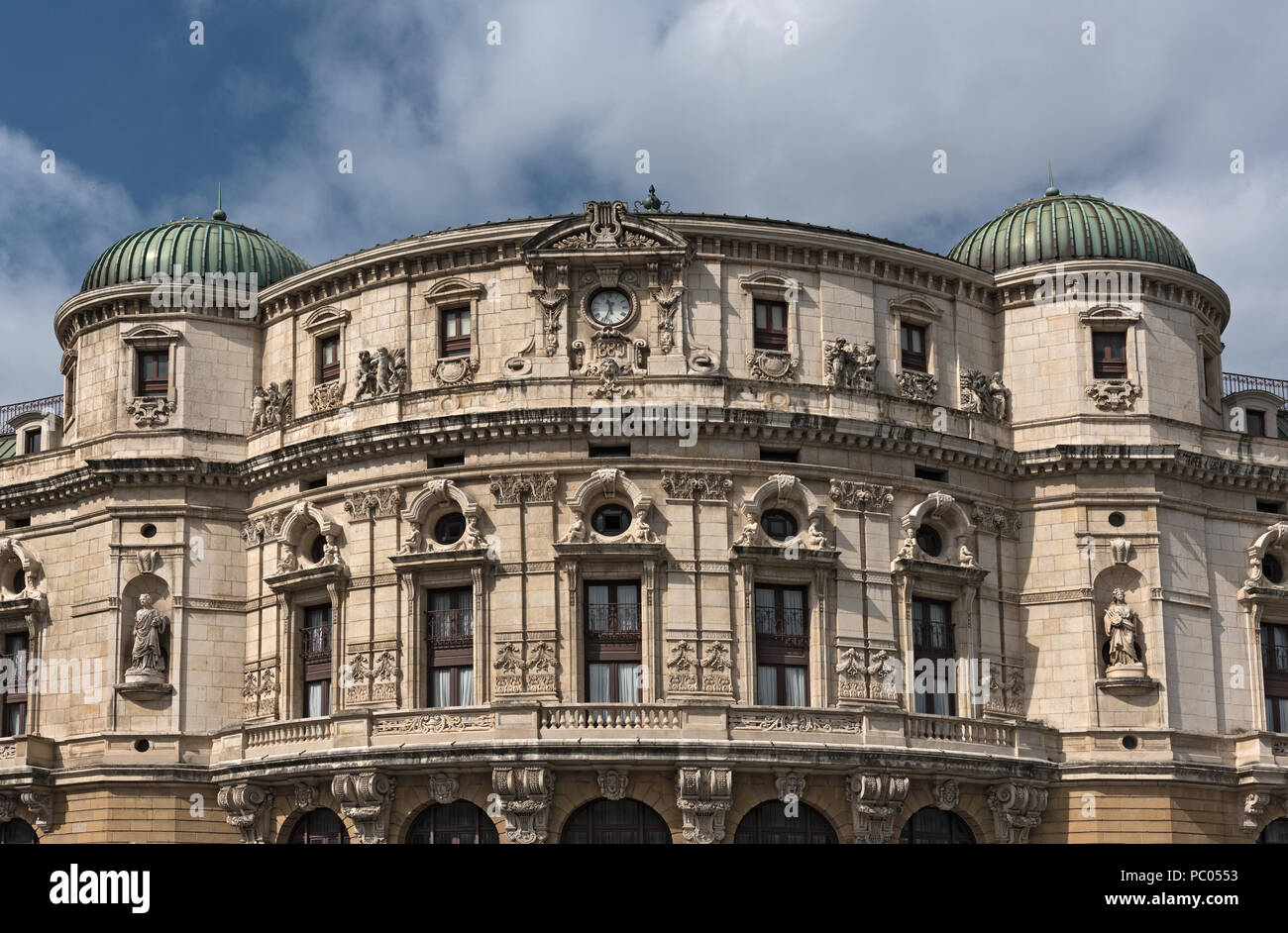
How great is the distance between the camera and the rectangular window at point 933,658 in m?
54.9

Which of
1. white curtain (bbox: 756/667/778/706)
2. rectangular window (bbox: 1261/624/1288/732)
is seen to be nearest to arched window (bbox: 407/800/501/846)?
white curtain (bbox: 756/667/778/706)

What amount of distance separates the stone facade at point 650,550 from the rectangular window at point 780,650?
23cm

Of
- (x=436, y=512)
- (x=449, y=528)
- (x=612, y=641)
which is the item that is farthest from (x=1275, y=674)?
(x=436, y=512)

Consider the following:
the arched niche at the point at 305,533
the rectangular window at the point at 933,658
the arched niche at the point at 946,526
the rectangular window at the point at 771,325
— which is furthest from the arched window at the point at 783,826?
the arched niche at the point at 305,533

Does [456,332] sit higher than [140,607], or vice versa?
[456,332]

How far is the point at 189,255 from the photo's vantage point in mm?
61312

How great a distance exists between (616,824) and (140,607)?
16.3m

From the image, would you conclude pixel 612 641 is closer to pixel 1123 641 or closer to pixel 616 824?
pixel 616 824

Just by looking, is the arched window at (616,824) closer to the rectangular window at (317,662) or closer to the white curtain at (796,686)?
the white curtain at (796,686)

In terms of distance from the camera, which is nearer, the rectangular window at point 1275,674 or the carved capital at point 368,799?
the carved capital at point 368,799

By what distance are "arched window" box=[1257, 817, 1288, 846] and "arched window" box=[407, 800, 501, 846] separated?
22307 mm

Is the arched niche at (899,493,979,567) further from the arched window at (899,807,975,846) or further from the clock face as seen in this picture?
the clock face
